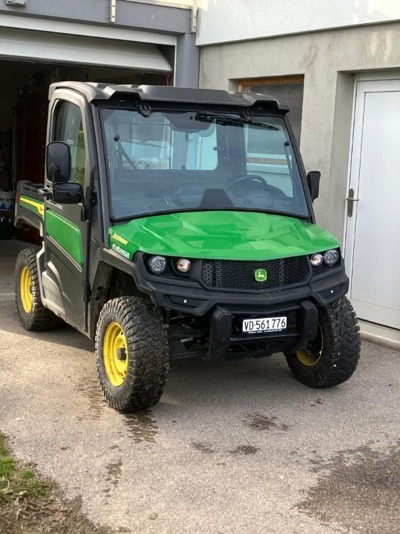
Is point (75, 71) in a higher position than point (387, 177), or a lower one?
higher

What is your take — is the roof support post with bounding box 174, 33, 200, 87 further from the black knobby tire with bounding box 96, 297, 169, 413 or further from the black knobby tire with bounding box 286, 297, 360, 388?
the black knobby tire with bounding box 96, 297, 169, 413

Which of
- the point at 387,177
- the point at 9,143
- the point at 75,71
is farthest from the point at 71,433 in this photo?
the point at 9,143

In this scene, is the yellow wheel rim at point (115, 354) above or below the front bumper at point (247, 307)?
below

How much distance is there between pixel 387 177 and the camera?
24.0ft

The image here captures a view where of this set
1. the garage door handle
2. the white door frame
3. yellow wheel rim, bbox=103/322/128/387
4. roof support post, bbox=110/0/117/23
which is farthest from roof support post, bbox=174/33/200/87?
yellow wheel rim, bbox=103/322/128/387

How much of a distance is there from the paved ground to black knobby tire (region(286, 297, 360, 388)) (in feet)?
0.55

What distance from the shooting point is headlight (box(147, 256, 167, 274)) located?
4.86 metres

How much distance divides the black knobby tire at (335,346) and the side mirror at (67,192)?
6.31 feet

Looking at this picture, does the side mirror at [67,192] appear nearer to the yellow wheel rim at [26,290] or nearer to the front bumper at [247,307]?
the front bumper at [247,307]

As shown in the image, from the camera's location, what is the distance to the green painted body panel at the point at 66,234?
566 centimetres

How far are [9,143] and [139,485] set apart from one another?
36.9 feet

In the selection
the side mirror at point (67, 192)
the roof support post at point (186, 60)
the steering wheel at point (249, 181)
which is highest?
the roof support post at point (186, 60)

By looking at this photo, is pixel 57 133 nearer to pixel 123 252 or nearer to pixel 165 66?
pixel 123 252

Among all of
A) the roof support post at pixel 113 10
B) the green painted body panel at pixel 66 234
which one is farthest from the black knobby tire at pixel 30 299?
the roof support post at pixel 113 10
